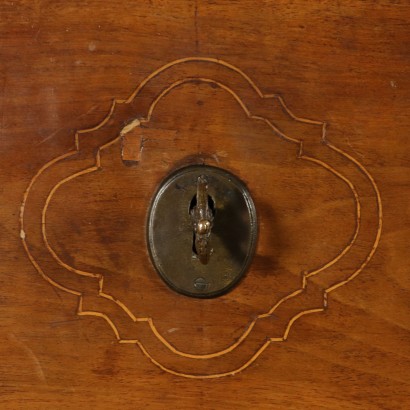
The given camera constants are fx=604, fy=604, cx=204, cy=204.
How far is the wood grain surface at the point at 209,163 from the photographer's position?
0.84m

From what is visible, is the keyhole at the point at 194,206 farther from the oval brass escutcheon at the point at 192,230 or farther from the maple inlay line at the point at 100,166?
the maple inlay line at the point at 100,166

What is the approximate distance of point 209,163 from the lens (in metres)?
0.85

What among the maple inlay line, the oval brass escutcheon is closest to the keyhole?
the oval brass escutcheon

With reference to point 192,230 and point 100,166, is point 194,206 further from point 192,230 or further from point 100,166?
point 100,166

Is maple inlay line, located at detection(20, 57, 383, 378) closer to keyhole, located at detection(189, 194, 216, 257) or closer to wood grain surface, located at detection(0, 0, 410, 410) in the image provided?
wood grain surface, located at detection(0, 0, 410, 410)

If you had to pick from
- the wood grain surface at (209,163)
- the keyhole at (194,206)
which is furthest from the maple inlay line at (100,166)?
the keyhole at (194,206)

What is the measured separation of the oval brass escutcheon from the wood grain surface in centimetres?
2

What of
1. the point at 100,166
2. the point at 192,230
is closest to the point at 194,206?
the point at 192,230

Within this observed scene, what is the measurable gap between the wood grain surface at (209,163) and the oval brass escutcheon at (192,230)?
0.05 ft

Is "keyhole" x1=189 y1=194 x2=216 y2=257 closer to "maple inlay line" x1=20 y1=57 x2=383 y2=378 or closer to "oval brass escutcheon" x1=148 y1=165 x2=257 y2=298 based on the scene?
"oval brass escutcheon" x1=148 y1=165 x2=257 y2=298

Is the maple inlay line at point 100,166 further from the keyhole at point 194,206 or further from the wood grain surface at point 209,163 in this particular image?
the keyhole at point 194,206

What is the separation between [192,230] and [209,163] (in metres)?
0.10

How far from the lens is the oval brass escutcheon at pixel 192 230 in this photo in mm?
843

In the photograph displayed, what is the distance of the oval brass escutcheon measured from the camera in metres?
0.84
